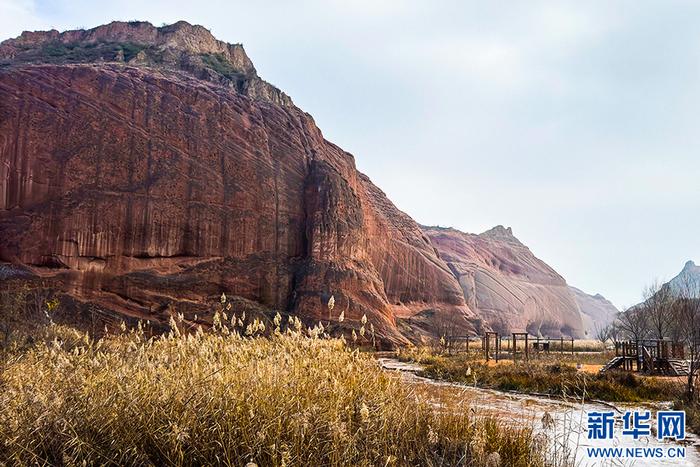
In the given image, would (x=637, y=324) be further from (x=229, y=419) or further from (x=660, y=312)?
(x=229, y=419)

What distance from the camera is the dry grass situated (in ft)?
13.7

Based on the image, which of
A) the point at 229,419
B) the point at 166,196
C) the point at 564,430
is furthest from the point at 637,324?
the point at 229,419

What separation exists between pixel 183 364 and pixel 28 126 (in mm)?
39688

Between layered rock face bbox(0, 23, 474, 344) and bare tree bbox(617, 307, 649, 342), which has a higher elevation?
layered rock face bbox(0, 23, 474, 344)

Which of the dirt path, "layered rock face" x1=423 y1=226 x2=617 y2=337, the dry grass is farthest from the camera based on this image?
"layered rock face" x1=423 y1=226 x2=617 y2=337

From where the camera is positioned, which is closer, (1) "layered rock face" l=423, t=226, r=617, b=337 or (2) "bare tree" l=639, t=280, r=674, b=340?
(2) "bare tree" l=639, t=280, r=674, b=340

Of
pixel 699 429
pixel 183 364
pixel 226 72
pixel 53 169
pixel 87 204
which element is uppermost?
pixel 226 72

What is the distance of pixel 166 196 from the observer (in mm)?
39375

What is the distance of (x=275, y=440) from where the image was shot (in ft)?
13.6

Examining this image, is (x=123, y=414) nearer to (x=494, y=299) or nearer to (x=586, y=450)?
(x=586, y=450)

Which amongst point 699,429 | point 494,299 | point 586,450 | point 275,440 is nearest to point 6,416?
point 275,440

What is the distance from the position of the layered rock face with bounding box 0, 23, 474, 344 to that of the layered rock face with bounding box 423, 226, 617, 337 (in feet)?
128

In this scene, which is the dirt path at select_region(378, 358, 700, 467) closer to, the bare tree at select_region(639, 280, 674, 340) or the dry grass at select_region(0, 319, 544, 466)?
the dry grass at select_region(0, 319, 544, 466)

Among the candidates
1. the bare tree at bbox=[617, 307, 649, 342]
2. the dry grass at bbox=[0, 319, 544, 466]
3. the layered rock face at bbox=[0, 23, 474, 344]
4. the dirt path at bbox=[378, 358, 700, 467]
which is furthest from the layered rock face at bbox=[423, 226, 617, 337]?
the dry grass at bbox=[0, 319, 544, 466]
